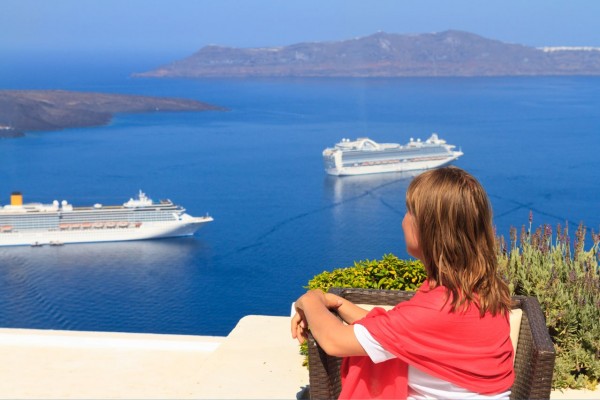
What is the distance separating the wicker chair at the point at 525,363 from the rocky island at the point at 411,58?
64.1m

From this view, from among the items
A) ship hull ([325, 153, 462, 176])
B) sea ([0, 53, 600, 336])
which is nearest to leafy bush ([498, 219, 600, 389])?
sea ([0, 53, 600, 336])

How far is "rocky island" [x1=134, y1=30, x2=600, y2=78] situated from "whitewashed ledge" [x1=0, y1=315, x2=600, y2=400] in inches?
2482

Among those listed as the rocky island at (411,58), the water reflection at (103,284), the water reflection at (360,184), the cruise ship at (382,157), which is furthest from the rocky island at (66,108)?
the rocky island at (411,58)

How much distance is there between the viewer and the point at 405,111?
1618 inches

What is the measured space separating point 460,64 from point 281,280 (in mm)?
54174

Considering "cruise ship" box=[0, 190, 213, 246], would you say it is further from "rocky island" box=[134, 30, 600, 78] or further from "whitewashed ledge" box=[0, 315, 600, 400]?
"rocky island" box=[134, 30, 600, 78]

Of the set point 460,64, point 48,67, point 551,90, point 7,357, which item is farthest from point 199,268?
Result: point 48,67

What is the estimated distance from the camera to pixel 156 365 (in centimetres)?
238

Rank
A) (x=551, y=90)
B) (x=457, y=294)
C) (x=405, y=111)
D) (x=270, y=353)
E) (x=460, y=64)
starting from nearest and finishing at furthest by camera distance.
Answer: (x=457, y=294) → (x=270, y=353) → (x=405, y=111) → (x=551, y=90) → (x=460, y=64)

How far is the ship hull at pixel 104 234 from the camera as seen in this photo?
1975 centimetres

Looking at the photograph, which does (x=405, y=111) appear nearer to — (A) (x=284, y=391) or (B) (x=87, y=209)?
(B) (x=87, y=209)

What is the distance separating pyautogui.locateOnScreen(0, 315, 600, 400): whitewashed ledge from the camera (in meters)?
2.12

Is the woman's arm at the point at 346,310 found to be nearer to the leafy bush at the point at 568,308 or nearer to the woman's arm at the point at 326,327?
the woman's arm at the point at 326,327

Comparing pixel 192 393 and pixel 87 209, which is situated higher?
pixel 192 393
